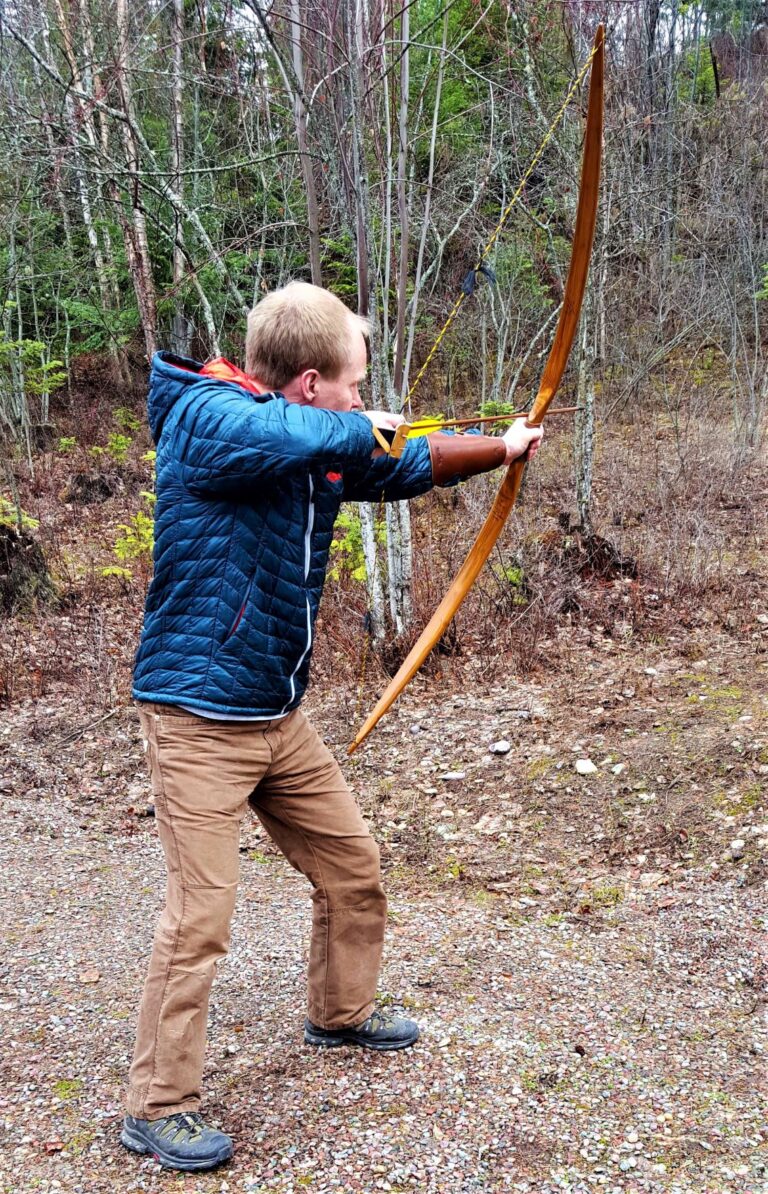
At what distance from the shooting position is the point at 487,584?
7172 millimetres

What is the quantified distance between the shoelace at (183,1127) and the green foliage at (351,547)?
172 inches

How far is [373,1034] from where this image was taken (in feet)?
8.91

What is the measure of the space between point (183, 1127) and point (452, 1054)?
2.74 feet

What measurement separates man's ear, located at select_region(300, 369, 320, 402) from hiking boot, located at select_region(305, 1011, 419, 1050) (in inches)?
70.8

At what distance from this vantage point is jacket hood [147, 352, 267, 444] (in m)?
2.17

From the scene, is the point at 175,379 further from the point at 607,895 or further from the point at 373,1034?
the point at 607,895

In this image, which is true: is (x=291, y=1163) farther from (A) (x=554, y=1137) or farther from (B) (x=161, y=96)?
(B) (x=161, y=96)

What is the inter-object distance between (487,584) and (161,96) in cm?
930

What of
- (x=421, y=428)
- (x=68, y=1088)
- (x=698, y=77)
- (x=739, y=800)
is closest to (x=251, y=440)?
(x=421, y=428)

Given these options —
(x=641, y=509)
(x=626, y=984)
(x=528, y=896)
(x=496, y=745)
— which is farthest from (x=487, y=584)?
(x=626, y=984)

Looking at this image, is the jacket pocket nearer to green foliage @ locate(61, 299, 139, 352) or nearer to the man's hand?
the man's hand

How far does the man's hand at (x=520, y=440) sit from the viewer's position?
2.49 m

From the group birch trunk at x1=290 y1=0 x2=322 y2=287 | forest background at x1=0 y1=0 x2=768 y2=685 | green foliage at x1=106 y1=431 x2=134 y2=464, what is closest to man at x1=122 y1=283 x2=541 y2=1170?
forest background at x1=0 y1=0 x2=768 y2=685

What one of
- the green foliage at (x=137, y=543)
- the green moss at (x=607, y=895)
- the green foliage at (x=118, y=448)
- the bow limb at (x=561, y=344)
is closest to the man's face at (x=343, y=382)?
the bow limb at (x=561, y=344)
